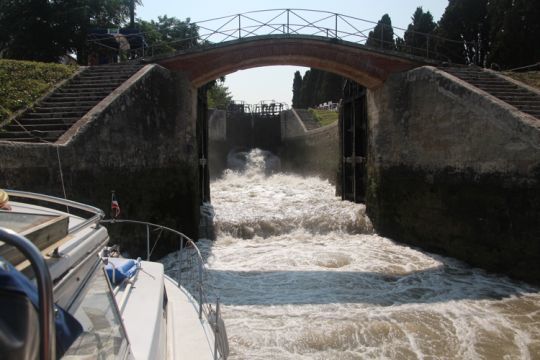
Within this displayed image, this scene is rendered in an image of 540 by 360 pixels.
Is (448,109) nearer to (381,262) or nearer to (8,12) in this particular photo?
(381,262)

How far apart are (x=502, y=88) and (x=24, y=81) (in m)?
11.7

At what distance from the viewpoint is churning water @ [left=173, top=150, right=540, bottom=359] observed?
215 inches

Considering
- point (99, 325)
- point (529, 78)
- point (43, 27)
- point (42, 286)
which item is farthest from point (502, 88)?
point (43, 27)

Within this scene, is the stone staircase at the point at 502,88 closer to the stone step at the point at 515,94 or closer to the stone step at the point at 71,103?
the stone step at the point at 515,94

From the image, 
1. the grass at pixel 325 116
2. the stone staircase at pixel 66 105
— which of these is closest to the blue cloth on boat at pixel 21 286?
the stone staircase at pixel 66 105

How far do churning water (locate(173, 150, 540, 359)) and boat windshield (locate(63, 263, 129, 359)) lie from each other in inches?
126

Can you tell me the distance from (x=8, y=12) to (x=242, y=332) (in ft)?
58.4

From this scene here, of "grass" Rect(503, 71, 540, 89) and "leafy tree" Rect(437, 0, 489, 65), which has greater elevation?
"leafy tree" Rect(437, 0, 489, 65)

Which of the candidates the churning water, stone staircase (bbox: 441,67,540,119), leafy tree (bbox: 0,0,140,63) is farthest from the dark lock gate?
leafy tree (bbox: 0,0,140,63)

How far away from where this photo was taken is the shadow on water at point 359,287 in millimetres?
7113

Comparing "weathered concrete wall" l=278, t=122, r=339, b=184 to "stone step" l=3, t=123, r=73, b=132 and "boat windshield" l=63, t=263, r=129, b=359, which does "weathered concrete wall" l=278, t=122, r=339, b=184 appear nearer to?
"stone step" l=3, t=123, r=73, b=132

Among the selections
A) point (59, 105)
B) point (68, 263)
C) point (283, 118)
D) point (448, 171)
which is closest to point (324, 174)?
point (283, 118)

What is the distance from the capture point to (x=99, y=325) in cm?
213

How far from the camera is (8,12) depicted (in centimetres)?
1728
